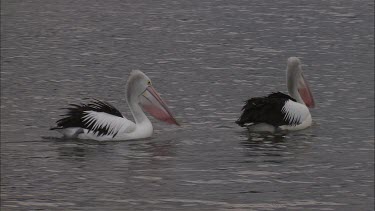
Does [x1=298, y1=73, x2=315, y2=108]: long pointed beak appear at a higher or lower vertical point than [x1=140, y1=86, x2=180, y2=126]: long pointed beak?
lower

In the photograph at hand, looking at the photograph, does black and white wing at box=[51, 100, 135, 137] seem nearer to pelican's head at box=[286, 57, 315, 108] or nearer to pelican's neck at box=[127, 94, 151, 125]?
pelican's neck at box=[127, 94, 151, 125]

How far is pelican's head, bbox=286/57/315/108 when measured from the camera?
15945mm

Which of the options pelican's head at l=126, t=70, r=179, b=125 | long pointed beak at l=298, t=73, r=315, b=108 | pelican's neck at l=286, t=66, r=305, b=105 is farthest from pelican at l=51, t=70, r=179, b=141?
long pointed beak at l=298, t=73, r=315, b=108

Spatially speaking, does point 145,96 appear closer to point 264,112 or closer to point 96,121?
point 96,121

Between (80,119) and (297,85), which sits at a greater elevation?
(80,119)

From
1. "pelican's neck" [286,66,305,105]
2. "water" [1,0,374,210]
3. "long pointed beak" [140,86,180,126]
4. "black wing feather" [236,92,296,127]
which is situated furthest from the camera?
"pelican's neck" [286,66,305,105]

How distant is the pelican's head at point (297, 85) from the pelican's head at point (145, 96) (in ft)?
6.13

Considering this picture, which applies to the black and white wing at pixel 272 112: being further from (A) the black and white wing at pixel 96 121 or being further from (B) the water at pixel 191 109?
(A) the black and white wing at pixel 96 121

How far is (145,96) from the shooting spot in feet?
48.3

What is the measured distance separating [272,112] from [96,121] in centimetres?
200

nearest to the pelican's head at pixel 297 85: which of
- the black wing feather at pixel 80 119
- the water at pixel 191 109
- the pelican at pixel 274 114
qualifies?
the water at pixel 191 109

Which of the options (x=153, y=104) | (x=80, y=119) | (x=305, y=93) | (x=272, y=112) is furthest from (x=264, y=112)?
(x=80, y=119)

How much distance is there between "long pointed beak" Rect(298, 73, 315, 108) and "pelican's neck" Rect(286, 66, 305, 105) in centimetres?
9

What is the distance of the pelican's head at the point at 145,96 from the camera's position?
576 inches
